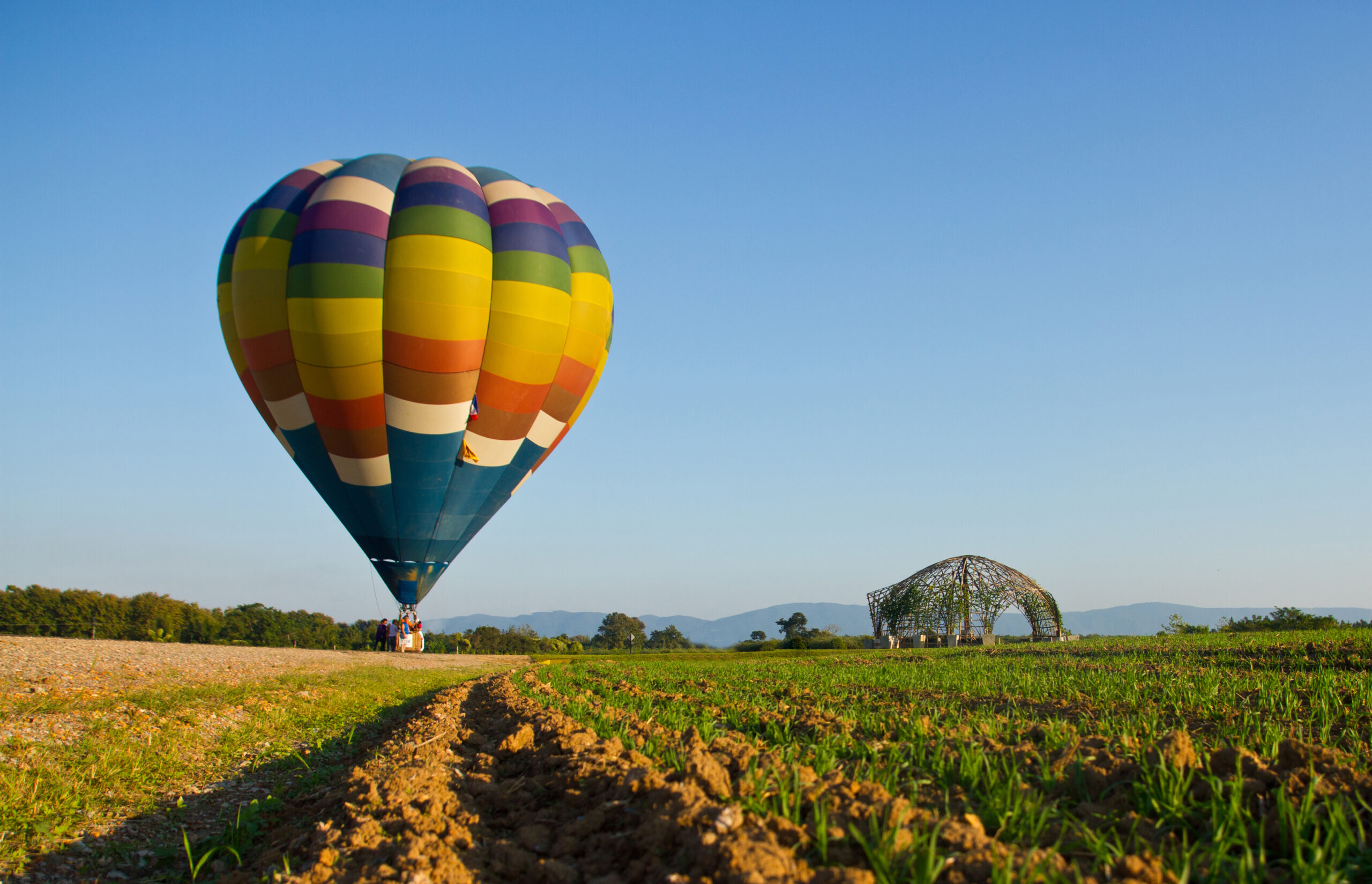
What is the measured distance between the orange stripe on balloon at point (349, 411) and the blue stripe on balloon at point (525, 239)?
5407mm

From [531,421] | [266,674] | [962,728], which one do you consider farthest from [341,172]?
[962,728]

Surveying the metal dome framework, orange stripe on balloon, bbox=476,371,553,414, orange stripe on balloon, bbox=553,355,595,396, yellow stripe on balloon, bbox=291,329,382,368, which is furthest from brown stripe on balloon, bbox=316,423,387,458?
the metal dome framework

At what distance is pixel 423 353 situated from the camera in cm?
1917

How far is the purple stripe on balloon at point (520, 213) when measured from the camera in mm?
21203

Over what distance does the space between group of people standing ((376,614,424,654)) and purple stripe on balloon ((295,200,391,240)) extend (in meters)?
13.1

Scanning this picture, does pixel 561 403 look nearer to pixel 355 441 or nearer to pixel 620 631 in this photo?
pixel 355 441

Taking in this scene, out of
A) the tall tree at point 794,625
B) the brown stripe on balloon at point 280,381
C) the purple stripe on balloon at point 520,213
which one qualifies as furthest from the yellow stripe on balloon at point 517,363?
the tall tree at point 794,625

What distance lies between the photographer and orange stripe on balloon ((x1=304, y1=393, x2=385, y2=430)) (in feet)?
63.6

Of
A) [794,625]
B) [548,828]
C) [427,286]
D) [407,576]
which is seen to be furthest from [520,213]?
[794,625]

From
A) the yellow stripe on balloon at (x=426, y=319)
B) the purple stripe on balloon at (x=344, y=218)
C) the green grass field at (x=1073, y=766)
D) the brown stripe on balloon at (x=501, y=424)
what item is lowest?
the green grass field at (x=1073, y=766)

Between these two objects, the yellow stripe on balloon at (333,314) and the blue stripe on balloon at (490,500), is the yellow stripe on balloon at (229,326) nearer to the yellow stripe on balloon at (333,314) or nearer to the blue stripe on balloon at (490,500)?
the yellow stripe on balloon at (333,314)

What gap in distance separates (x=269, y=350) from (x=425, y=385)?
4.42m

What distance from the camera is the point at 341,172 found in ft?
68.1

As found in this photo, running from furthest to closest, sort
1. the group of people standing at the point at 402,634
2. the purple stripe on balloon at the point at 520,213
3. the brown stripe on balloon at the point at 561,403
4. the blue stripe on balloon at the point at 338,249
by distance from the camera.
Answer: the group of people standing at the point at 402,634 < the brown stripe on balloon at the point at 561,403 < the purple stripe on balloon at the point at 520,213 < the blue stripe on balloon at the point at 338,249
